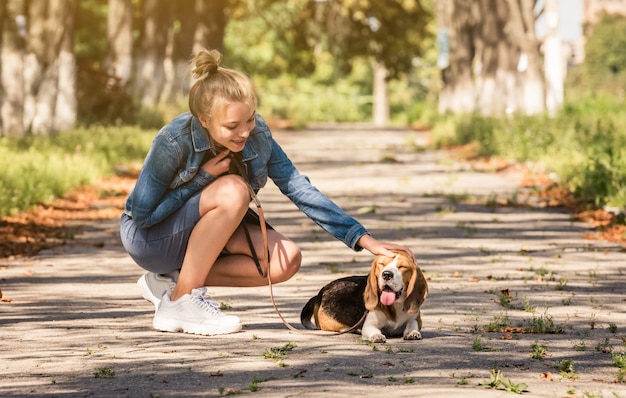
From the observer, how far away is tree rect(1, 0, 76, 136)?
2291 centimetres

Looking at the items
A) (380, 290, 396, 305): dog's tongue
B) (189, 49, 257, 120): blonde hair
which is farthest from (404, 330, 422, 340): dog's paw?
(189, 49, 257, 120): blonde hair

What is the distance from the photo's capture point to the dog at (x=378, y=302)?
6707 millimetres

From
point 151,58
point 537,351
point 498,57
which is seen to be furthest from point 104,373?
point 151,58

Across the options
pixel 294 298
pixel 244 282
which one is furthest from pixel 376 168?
pixel 244 282

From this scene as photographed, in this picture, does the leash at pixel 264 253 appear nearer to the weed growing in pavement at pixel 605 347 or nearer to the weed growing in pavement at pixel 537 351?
the weed growing in pavement at pixel 537 351

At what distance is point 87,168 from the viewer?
19.8 metres

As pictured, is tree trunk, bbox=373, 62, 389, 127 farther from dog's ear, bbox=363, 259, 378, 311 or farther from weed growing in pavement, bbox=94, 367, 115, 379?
weed growing in pavement, bbox=94, 367, 115, 379

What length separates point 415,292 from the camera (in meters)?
6.87

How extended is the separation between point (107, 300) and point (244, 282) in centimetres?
180

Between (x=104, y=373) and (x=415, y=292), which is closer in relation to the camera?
(x=104, y=373)

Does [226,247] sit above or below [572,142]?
above

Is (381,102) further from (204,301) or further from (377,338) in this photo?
(377,338)

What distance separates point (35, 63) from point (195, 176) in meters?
17.5

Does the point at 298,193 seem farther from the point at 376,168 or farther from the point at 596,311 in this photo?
the point at 376,168
